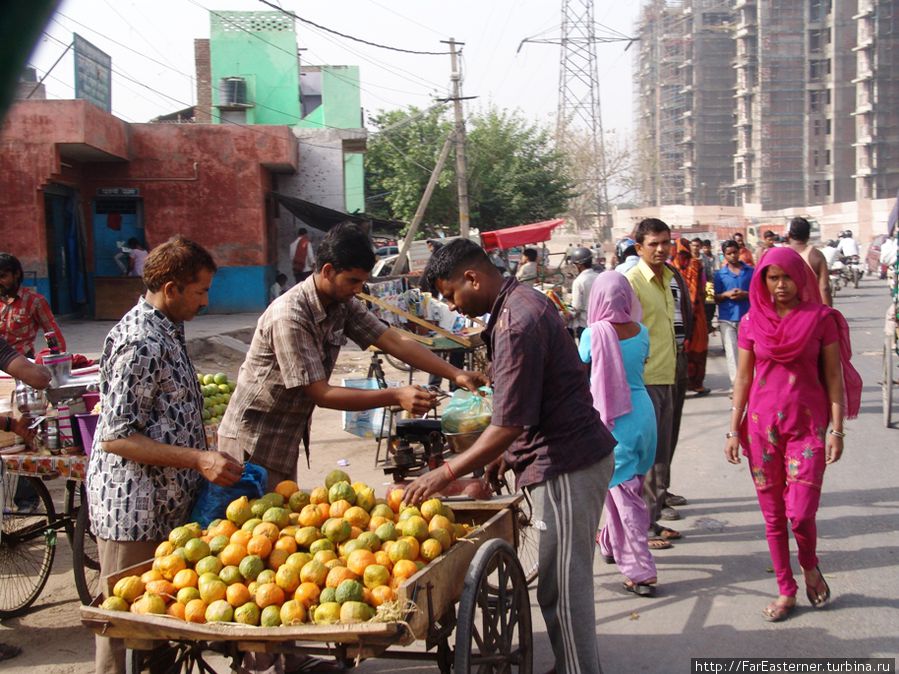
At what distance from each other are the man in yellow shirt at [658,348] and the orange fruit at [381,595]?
328 centimetres

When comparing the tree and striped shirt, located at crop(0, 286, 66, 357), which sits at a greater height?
the tree

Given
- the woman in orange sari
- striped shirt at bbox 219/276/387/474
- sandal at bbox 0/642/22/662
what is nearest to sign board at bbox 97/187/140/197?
the woman in orange sari

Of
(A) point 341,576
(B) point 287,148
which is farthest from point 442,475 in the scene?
(B) point 287,148

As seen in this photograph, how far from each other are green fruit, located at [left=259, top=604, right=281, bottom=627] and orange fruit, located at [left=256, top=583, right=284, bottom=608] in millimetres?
37

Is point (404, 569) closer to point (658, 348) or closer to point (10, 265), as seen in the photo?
point (658, 348)

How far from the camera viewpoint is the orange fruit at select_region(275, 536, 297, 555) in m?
3.10

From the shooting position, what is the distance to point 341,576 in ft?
9.44

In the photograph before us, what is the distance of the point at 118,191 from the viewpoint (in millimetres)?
18641

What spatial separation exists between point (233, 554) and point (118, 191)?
1731 centimetres

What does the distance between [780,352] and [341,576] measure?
2640 millimetres

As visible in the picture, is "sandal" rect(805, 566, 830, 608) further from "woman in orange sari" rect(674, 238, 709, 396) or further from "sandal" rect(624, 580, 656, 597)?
"woman in orange sari" rect(674, 238, 709, 396)

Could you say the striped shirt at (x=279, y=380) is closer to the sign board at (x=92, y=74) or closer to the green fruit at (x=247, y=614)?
the green fruit at (x=247, y=614)

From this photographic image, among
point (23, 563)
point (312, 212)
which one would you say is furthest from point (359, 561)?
point (312, 212)

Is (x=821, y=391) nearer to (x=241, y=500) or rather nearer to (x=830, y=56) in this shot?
(x=241, y=500)
